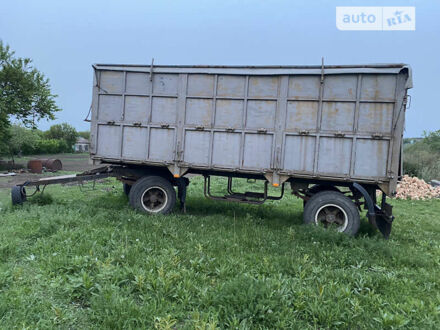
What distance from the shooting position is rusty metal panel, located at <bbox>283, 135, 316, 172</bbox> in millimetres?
6191

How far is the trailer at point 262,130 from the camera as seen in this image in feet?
19.4

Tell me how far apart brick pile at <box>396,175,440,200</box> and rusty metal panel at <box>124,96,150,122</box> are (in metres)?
11.5

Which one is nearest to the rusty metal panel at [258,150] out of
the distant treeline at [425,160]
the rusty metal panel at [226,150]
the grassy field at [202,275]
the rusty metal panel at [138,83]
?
the rusty metal panel at [226,150]

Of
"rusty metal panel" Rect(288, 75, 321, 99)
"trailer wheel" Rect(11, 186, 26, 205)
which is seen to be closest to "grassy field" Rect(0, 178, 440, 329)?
"trailer wheel" Rect(11, 186, 26, 205)

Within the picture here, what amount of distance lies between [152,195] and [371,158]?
4686 mm

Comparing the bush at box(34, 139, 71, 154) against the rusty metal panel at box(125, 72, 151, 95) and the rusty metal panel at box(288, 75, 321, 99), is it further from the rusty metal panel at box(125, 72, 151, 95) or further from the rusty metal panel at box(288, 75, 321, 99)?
the rusty metal panel at box(288, 75, 321, 99)

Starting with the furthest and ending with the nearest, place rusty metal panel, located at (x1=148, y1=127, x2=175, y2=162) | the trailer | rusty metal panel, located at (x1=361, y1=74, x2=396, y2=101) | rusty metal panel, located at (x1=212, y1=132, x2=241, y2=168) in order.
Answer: rusty metal panel, located at (x1=148, y1=127, x2=175, y2=162) → rusty metal panel, located at (x1=212, y1=132, x2=241, y2=168) → the trailer → rusty metal panel, located at (x1=361, y1=74, x2=396, y2=101)

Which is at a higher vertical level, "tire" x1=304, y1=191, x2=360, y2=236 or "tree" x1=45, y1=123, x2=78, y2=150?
"tree" x1=45, y1=123, x2=78, y2=150

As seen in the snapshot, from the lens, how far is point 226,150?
6590mm

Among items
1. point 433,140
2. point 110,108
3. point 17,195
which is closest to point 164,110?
point 110,108

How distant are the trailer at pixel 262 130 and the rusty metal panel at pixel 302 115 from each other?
0.8 inches

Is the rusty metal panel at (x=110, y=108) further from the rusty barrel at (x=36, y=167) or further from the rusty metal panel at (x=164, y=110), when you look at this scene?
the rusty barrel at (x=36, y=167)

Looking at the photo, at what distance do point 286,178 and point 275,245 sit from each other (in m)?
1.73

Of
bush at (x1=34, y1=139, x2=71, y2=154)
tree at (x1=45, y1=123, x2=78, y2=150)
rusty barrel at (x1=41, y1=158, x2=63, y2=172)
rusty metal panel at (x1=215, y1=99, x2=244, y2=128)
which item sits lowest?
rusty barrel at (x1=41, y1=158, x2=63, y2=172)
